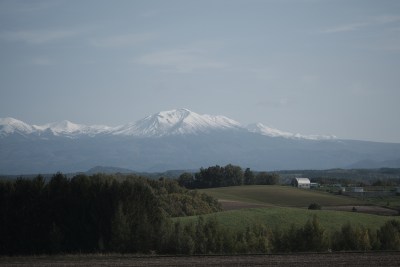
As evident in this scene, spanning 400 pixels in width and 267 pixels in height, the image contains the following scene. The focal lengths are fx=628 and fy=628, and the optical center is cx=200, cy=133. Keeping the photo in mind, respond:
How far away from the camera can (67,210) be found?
64750mm

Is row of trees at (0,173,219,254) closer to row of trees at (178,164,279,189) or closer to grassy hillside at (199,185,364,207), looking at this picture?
grassy hillside at (199,185,364,207)

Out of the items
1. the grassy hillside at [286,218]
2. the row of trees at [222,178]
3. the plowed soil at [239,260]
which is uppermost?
the row of trees at [222,178]

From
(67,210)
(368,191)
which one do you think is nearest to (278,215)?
(67,210)

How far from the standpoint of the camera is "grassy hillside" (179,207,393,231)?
229 ft

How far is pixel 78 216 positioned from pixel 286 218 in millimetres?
24295

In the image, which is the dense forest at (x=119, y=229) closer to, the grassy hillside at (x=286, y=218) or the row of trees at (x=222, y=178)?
the grassy hillside at (x=286, y=218)

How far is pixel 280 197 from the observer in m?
120

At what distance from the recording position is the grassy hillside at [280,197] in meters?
110

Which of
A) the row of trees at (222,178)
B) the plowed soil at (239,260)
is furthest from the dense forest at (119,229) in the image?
the row of trees at (222,178)

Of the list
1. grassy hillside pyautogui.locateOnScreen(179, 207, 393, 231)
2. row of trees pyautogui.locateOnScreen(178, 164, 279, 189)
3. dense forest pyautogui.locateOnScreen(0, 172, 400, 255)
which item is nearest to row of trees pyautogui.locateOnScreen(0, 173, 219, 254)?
dense forest pyautogui.locateOnScreen(0, 172, 400, 255)

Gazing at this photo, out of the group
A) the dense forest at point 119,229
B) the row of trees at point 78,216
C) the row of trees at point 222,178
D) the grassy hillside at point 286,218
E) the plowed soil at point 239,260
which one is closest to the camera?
the plowed soil at point 239,260

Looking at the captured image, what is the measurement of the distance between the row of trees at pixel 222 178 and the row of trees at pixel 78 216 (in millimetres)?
87261

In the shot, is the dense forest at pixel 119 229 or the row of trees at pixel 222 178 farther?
the row of trees at pixel 222 178

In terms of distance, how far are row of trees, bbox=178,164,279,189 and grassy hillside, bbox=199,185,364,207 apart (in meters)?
24.4
